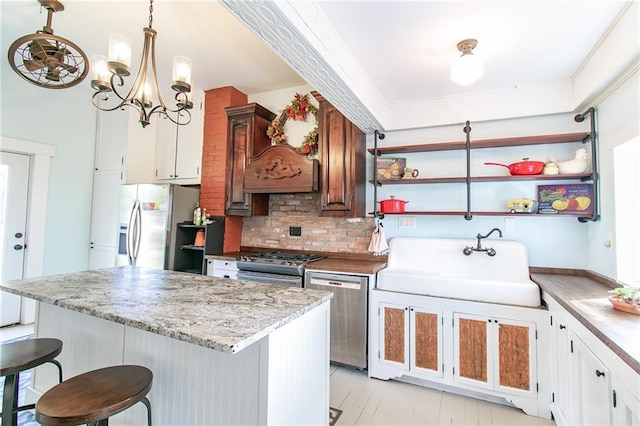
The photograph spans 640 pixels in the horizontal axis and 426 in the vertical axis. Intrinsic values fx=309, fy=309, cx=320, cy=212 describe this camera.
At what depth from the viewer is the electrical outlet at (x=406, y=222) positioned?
317 centimetres

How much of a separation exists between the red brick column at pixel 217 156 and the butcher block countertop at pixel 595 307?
3118mm

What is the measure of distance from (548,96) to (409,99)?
A: 1.18 meters

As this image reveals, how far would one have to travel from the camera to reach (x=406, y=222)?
3.20 metres

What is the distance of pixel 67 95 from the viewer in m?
3.97

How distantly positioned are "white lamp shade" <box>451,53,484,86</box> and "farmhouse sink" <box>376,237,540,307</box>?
146 centimetres

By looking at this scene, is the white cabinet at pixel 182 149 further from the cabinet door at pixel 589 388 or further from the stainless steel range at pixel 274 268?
the cabinet door at pixel 589 388

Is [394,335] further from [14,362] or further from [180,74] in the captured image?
[180,74]

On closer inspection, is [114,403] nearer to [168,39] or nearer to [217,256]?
[217,256]

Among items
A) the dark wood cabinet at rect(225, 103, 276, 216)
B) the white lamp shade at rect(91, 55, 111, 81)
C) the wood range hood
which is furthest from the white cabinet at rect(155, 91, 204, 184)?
the white lamp shade at rect(91, 55, 111, 81)

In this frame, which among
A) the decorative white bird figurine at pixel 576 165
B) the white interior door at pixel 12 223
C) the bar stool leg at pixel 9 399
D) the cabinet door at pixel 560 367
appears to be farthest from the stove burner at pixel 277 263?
the white interior door at pixel 12 223

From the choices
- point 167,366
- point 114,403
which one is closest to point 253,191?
point 167,366

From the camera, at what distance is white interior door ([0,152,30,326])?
3.56m

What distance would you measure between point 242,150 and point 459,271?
2.66m

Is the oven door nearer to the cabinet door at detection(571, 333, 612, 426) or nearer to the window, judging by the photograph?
the cabinet door at detection(571, 333, 612, 426)
